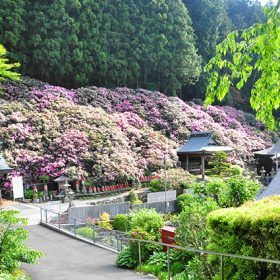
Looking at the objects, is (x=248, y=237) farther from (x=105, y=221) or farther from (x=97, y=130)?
(x=97, y=130)

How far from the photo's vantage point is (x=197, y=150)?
36.2m

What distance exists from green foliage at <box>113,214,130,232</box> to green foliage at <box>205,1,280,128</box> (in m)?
15.9

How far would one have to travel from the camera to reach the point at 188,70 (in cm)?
5272

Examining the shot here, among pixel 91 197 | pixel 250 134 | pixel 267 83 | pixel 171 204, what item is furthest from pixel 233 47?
pixel 250 134

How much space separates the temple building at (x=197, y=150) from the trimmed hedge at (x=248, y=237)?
27.3m

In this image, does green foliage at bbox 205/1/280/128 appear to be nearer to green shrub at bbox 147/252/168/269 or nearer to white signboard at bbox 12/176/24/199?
green shrub at bbox 147/252/168/269

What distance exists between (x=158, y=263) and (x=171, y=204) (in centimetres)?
1409

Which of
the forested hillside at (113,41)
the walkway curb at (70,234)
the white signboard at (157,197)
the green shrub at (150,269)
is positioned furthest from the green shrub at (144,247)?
the forested hillside at (113,41)

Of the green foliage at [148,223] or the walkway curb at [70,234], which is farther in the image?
the walkway curb at [70,234]

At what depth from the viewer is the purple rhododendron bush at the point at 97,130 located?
1243 inches

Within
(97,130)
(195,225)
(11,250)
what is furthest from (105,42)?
(195,225)

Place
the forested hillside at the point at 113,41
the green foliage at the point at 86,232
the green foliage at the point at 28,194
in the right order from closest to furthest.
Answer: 1. the green foliage at the point at 86,232
2. the green foliage at the point at 28,194
3. the forested hillside at the point at 113,41

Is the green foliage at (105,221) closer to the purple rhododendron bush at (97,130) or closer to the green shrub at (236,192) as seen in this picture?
the purple rhododendron bush at (97,130)

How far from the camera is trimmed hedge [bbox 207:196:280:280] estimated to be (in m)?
7.00
